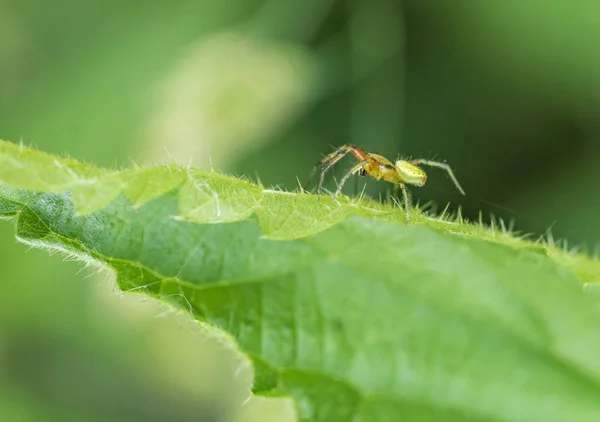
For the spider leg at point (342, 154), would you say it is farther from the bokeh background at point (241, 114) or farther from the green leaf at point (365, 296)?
the green leaf at point (365, 296)

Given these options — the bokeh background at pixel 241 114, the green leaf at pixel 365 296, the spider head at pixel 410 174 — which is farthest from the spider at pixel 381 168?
the green leaf at pixel 365 296

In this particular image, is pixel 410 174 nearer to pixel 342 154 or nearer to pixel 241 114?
pixel 342 154

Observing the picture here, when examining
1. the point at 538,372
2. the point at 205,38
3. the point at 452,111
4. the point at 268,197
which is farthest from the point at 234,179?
the point at 452,111

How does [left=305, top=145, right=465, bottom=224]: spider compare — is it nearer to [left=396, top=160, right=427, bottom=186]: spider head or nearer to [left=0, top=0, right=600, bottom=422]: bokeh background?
[left=396, top=160, right=427, bottom=186]: spider head

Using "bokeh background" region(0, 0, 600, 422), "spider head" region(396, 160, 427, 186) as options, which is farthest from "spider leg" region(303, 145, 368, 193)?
"bokeh background" region(0, 0, 600, 422)

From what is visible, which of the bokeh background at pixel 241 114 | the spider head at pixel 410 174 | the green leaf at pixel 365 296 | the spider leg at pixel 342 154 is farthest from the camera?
the bokeh background at pixel 241 114

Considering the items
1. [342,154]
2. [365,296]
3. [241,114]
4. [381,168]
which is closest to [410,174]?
[381,168]
